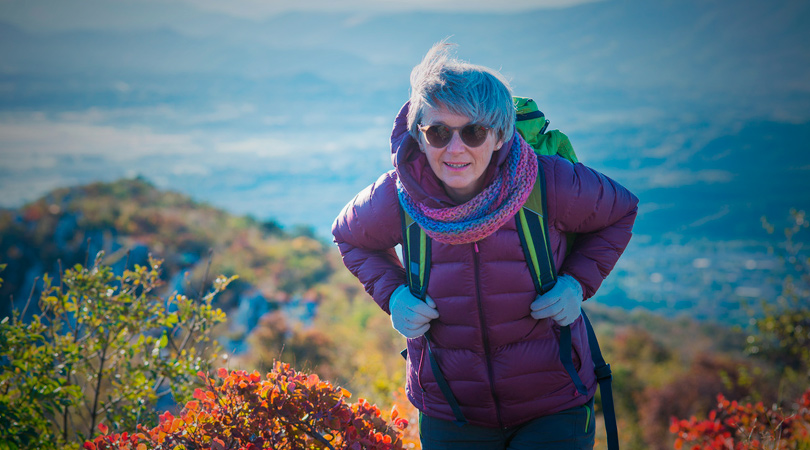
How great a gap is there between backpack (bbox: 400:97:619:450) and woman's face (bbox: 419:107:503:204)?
0.74 feet

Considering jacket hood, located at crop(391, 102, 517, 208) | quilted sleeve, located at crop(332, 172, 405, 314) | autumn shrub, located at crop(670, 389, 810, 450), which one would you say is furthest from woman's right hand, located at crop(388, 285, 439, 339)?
autumn shrub, located at crop(670, 389, 810, 450)

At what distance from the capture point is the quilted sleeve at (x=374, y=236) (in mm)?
2121

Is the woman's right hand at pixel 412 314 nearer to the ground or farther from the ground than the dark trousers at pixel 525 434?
farther from the ground

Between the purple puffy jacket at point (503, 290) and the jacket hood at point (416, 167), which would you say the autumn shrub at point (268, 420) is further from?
the jacket hood at point (416, 167)

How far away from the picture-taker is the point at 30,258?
1606cm

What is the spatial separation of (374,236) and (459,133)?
600 millimetres

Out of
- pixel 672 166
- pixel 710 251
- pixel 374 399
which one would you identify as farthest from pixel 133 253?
pixel 672 166

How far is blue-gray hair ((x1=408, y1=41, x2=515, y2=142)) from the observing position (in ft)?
6.09

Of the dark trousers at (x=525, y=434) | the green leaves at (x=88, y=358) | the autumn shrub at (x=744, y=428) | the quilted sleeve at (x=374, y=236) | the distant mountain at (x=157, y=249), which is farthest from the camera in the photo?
the distant mountain at (x=157, y=249)

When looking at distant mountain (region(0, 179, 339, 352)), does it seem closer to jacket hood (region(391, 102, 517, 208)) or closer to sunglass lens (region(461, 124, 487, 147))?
jacket hood (region(391, 102, 517, 208))

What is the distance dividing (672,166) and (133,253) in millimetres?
200844

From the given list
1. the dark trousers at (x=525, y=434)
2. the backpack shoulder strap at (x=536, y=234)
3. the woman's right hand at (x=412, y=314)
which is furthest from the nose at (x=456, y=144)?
the dark trousers at (x=525, y=434)

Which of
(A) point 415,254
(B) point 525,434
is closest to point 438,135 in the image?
(A) point 415,254

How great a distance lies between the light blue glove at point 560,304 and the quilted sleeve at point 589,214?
0.52 ft
